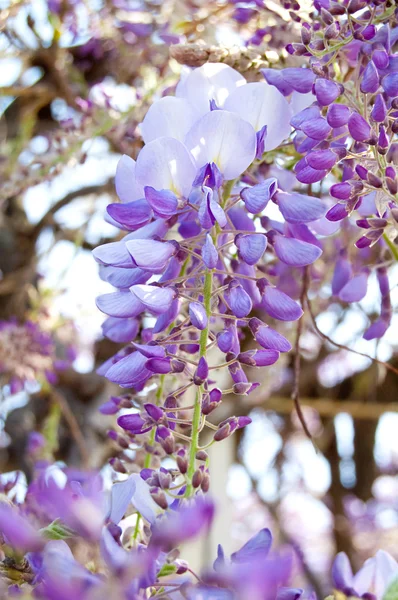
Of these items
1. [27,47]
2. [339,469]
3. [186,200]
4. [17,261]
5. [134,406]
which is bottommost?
[339,469]

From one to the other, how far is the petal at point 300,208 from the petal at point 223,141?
3 centimetres

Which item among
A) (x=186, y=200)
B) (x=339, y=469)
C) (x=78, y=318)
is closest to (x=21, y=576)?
(x=186, y=200)

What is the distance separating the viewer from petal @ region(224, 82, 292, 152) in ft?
1.14

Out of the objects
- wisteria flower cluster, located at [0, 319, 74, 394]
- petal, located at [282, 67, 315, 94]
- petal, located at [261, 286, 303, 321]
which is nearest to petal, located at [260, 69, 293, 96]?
petal, located at [282, 67, 315, 94]

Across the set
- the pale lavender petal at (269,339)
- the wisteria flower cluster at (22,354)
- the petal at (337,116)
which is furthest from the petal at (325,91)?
the wisteria flower cluster at (22,354)

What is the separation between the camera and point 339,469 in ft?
6.73

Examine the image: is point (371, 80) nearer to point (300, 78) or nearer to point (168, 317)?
point (300, 78)

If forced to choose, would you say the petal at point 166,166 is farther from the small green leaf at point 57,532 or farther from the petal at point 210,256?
the small green leaf at point 57,532

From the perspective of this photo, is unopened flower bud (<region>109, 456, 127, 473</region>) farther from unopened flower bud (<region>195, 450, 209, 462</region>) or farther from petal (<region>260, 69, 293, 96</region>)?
petal (<region>260, 69, 293, 96</region>)

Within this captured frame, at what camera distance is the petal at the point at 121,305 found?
12.6 inches

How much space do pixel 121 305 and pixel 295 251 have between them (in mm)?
91

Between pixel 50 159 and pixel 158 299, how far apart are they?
39cm

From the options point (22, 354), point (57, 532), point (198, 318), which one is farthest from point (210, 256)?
point (22, 354)

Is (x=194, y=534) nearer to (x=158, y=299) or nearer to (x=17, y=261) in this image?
(x=158, y=299)
